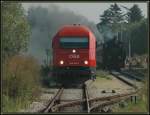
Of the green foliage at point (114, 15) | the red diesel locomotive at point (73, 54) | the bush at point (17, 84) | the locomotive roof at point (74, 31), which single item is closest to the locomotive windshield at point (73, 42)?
the red diesel locomotive at point (73, 54)

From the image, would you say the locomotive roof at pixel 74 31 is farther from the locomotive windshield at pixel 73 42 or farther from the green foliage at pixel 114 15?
the green foliage at pixel 114 15

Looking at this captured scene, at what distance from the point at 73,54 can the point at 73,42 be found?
2.26 ft

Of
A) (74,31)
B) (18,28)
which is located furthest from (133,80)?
(18,28)

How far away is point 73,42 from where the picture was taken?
28.6m

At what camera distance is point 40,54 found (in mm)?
49281

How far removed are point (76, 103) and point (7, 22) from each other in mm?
16010

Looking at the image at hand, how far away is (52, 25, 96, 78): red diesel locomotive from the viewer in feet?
93.5

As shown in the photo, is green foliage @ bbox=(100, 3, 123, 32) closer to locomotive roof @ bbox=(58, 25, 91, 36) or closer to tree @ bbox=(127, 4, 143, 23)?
tree @ bbox=(127, 4, 143, 23)

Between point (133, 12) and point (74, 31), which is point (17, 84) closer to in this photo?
point (74, 31)

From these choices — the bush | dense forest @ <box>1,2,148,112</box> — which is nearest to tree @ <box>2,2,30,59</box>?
dense forest @ <box>1,2,148,112</box>

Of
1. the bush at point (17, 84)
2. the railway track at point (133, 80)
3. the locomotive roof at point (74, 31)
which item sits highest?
the locomotive roof at point (74, 31)

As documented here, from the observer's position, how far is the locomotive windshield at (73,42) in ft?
93.7

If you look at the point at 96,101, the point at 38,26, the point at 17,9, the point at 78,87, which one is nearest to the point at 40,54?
the point at 38,26

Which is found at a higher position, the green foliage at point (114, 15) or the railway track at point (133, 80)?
the green foliage at point (114, 15)
